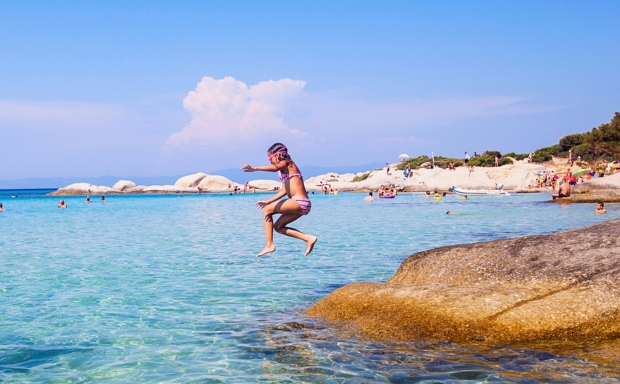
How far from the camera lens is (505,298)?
8.81 meters

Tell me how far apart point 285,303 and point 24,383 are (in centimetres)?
565

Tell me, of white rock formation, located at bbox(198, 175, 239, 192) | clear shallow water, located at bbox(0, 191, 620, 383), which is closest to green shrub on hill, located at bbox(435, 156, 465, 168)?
white rock formation, located at bbox(198, 175, 239, 192)

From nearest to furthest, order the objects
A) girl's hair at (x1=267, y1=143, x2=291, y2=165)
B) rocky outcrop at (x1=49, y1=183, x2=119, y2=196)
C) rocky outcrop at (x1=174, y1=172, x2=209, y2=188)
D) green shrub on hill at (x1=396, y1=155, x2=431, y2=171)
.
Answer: girl's hair at (x1=267, y1=143, x2=291, y2=165) < green shrub on hill at (x1=396, y1=155, x2=431, y2=171) < rocky outcrop at (x1=49, y1=183, x2=119, y2=196) < rocky outcrop at (x1=174, y1=172, x2=209, y2=188)

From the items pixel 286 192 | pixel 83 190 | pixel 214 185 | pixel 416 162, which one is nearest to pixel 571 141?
pixel 416 162

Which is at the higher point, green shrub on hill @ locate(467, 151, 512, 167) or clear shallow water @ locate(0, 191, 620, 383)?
green shrub on hill @ locate(467, 151, 512, 167)

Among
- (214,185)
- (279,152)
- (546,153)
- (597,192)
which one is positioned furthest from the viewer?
(214,185)

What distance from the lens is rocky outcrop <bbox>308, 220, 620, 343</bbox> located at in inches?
331

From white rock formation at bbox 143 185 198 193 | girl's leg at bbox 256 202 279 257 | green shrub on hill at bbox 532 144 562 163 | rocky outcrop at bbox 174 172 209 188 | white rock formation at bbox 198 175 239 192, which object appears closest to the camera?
girl's leg at bbox 256 202 279 257

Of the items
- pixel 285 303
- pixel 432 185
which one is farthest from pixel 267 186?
pixel 285 303

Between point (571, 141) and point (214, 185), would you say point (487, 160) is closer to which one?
point (571, 141)

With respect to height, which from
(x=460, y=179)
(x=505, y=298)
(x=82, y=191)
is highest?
(x=82, y=191)

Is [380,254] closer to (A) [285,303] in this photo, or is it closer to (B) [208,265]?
(B) [208,265]

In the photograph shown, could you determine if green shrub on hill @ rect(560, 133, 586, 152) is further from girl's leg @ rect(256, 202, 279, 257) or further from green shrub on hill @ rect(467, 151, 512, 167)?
girl's leg @ rect(256, 202, 279, 257)

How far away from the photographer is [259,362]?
27.1ft
